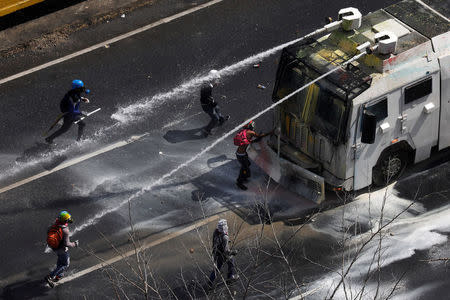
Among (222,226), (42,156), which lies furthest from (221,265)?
(42,156)

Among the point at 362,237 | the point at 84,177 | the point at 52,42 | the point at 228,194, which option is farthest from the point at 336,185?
the point at 52,42

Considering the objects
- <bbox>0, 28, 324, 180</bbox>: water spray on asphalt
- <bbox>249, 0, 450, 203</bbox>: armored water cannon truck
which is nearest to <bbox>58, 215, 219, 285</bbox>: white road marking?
<bbox>249, 0, 450, 203</bbox>: armored water cannon truck

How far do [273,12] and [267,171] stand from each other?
5.43 meters

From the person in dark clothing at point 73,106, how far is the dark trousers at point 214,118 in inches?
101

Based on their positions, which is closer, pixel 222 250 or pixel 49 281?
pixel 222 250

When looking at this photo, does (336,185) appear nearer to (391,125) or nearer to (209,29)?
(391,125)

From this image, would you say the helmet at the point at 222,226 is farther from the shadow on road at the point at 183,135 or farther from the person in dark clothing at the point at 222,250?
the shadow on road at the point at 183,135

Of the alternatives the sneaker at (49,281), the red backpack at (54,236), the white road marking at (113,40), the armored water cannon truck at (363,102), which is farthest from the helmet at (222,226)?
the white road marking at (113,40)

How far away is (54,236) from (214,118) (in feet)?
15.4

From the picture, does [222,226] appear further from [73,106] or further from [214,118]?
[73,106]

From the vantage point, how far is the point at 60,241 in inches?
631

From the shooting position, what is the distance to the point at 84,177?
18469mm

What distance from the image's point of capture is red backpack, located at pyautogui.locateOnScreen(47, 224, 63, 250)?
1594 cm

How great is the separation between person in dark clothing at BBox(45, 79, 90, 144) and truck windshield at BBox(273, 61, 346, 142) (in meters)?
4.34
